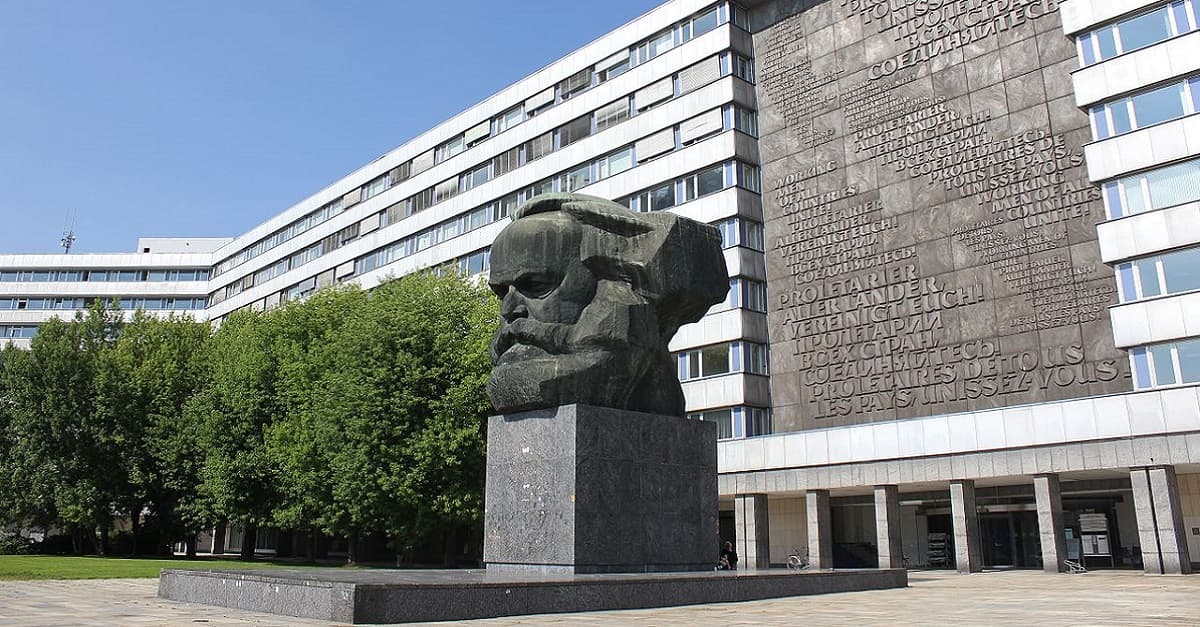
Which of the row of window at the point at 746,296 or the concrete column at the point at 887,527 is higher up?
the row of window at the point at 746,296

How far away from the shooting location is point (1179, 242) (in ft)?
91.4

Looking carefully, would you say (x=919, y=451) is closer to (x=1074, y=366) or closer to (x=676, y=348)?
(x=1074, y=366)

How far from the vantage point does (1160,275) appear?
2830cm

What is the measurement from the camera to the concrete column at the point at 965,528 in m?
30.6

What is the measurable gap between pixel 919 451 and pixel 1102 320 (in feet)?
24.2

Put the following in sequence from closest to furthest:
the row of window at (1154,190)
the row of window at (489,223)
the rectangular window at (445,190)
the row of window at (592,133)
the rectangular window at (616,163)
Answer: the row of window at (1154,190) → the row of window at (489,223) → the row of window at (592,133) → the rectangular window at (616,163) → the rectangular window at (445,190)

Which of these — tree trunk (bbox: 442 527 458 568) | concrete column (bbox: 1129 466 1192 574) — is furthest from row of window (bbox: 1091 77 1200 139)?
tree trunk (bbox: 442 527 458 568)

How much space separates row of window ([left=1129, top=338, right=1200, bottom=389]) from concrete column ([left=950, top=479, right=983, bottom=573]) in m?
6.37

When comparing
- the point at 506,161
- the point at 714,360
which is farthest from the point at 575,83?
the point at 714,360

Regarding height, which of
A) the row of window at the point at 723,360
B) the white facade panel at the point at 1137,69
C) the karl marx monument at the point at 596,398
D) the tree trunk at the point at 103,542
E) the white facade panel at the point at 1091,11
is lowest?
the tree trunk at the point at 103,542

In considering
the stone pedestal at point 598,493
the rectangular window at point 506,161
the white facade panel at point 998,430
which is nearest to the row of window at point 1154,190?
the white facade panel at point 998,430

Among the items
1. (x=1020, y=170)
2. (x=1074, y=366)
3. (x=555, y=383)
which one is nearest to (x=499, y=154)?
(x=1020, y=170)

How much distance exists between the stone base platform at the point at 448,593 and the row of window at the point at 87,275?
76512mm

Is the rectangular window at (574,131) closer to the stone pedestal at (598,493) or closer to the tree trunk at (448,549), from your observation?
the tree trunk at (448,549)
